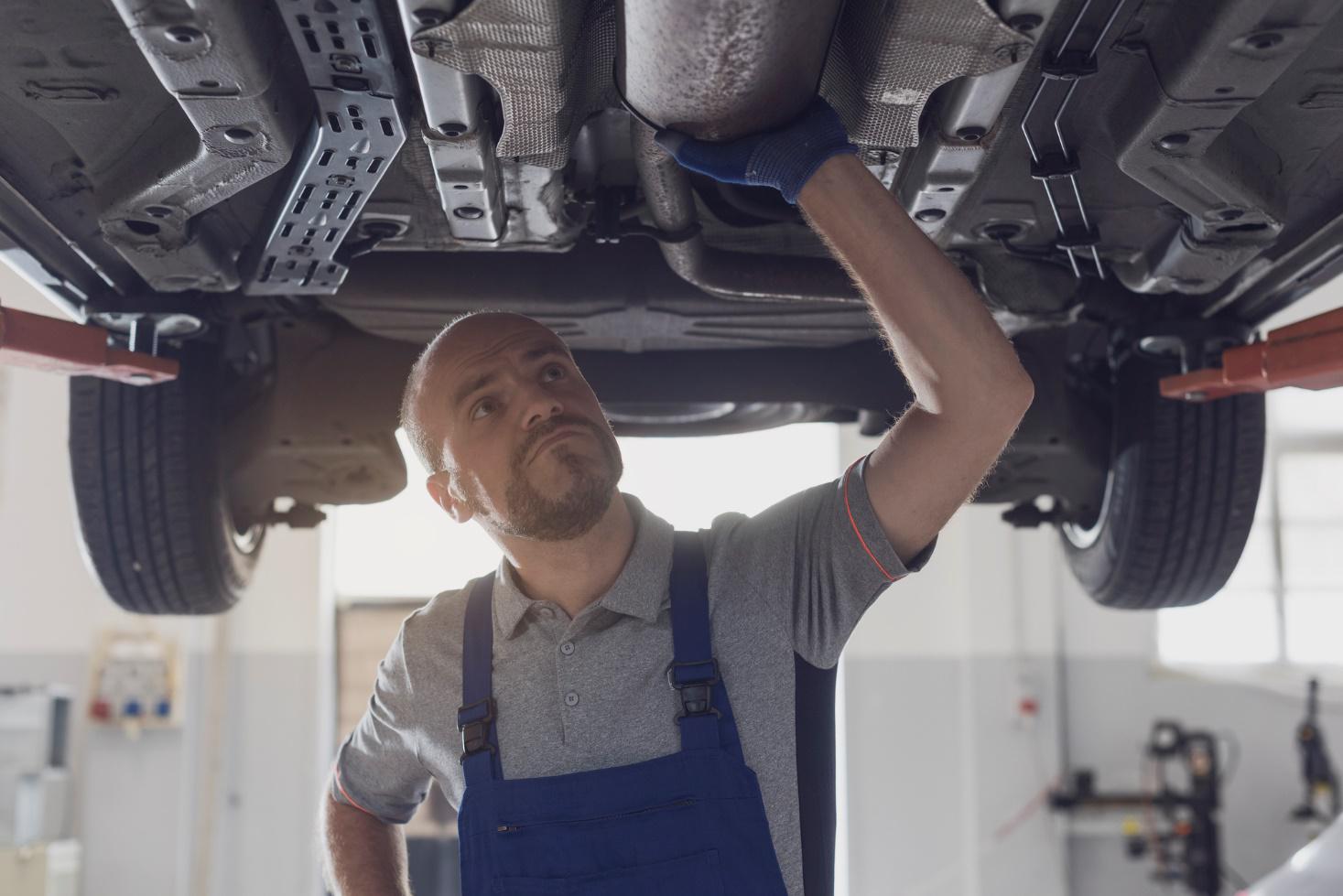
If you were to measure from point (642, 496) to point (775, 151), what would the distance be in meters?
4.42

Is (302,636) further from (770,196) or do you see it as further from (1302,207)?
(1302,207)

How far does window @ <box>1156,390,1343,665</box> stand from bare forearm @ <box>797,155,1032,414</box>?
18.6ft

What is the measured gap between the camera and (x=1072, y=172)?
141cm

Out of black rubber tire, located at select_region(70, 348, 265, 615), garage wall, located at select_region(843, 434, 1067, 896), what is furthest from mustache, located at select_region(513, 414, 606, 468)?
garage wall, located at select_region(843, 434, 1067, 896)

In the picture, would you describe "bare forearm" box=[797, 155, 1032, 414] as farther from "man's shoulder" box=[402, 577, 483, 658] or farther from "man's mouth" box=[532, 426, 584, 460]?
"man's shoulder" box=[402, 577, 483, 658]

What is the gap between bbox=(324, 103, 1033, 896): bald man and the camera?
4.11 feet

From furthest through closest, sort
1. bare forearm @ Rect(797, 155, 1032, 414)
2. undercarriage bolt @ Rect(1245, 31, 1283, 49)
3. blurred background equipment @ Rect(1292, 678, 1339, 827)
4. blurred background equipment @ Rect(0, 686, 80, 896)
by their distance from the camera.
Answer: blurred background equipment @ Rect(1292, 678, 1339, 827) < blurred background equipment @ Rect(0, 686, 80, 896) < bare forearm @ Rect(797, 155, 1032, 414) < undercarriage bolt @ Rect(1245, 31, 1283, 49)

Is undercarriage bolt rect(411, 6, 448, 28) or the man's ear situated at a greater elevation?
undercarriage bolt rect(411, 6, 448, 28)

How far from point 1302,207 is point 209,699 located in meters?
5.05

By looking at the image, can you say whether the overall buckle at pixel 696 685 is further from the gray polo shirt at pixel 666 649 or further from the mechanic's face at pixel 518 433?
the mechanic's face at pixel 518 433

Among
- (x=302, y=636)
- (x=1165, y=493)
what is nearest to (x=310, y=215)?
(x=1165, y=493)

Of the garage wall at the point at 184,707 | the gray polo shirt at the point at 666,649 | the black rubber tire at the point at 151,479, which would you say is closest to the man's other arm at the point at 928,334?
the gray polo shirt at the point at 666,649

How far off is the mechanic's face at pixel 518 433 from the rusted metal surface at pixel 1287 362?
0.83m

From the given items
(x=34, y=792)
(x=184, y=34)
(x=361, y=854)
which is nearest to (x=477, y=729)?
(x=361, y=854)
